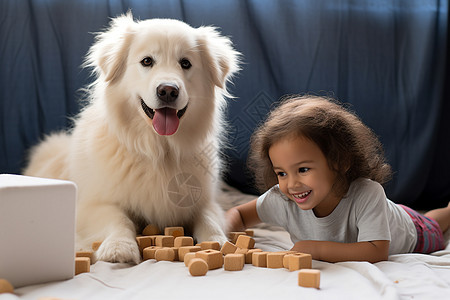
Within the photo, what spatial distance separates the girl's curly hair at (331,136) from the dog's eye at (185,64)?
0.38 m

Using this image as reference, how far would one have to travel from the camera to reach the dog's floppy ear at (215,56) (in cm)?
205

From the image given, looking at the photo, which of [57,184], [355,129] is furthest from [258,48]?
[57,184]

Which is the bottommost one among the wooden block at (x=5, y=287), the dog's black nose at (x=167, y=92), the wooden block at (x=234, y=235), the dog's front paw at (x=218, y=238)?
the wooden block at (x=234, y=235)

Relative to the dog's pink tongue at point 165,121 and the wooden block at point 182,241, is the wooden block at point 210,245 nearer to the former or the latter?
the wooden block at point 182,241

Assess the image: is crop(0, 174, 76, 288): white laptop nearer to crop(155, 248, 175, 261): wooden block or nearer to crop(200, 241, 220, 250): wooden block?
crop(155, 248, 175, 261): wooden block

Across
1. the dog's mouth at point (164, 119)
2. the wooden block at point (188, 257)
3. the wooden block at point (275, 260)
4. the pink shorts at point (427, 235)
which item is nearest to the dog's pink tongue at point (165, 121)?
the dog's mouth at point (164, 119)

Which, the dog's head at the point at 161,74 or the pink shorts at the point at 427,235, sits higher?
the dog's head at the point at 161,74

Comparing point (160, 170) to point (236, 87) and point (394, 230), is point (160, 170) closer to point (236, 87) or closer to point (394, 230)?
point (394, 230)

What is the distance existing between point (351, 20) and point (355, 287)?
203cm

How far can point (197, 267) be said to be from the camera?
142 cm

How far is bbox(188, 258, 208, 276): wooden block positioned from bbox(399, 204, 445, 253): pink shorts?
2.95 feet

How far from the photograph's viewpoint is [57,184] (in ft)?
4.37

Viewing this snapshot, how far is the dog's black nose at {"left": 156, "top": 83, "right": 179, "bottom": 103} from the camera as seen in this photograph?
176 cm

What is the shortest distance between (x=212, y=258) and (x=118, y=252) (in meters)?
0.31
